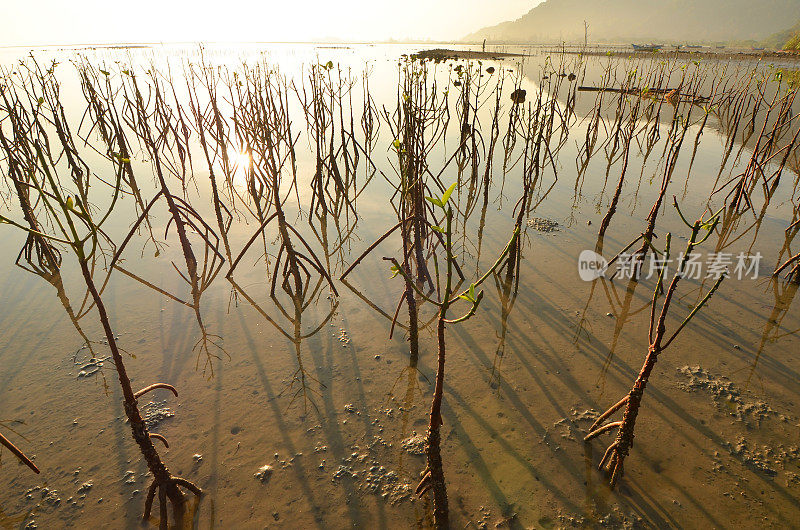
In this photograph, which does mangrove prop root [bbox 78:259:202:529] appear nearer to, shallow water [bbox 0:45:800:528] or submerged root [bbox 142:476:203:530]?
submerged root [bbox 142:476:203:530]

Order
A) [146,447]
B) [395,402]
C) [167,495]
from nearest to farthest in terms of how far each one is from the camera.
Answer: [146,447] → [167,495] → [395,402]

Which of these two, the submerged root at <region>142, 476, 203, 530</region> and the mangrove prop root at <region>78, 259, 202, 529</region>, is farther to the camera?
the submerged root at <region>142, 476, 203, 530</region>

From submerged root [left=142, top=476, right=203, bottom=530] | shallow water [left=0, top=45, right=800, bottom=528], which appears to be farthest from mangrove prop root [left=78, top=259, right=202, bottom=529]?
shallow water [left=0, top=45, right=800, bottom=528]

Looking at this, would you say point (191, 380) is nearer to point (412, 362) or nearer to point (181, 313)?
point (181, 313)

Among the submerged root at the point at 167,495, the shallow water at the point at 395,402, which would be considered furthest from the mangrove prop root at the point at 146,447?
the shallow water at the point at 395,402

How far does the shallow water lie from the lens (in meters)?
2.71

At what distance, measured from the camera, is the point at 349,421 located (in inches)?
130

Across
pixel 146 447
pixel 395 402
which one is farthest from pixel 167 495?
pixel 395 402

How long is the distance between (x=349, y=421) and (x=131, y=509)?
5.07 feet

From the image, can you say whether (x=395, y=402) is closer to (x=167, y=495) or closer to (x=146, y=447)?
(x=167, y=495)

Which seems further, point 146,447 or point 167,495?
point 167,495

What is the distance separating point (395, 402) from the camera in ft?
11.5

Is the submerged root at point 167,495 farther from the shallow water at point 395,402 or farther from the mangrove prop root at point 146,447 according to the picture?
the shallow water at point 395,402

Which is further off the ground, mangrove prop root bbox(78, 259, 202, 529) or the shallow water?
mangrove prop root bbox(78, 259, 202, 529)
